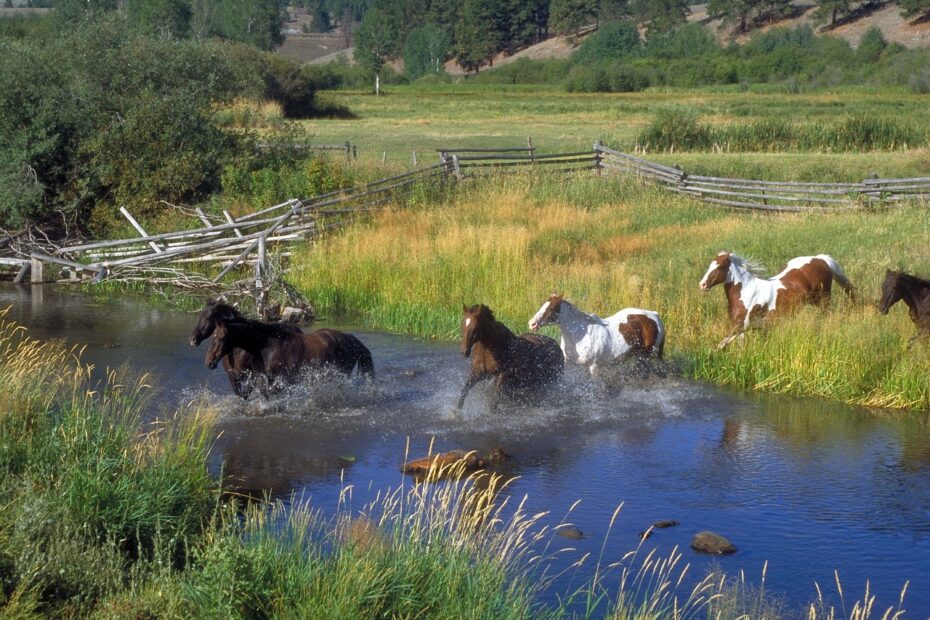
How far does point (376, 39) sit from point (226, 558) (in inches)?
5456

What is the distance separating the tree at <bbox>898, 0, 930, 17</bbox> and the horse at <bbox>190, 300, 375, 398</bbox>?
101838 mm

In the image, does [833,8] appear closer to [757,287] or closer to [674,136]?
[674,136]

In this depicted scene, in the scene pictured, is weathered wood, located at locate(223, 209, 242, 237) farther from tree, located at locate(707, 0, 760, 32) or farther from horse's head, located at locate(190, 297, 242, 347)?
tree, located at locate(707, 0, 760, 32)

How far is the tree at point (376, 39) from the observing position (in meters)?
119

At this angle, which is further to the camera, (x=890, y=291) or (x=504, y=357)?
(x=890, y=291)

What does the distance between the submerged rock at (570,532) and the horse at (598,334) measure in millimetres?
3789

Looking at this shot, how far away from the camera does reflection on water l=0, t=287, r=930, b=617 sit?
8664mm

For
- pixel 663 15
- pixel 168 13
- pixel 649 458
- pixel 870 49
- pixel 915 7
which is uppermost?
pixel 663 15

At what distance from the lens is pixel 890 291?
43.5 ft

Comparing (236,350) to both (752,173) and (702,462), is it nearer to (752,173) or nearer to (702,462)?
(702,462)

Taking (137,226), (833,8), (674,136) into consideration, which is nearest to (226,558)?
(137,226)

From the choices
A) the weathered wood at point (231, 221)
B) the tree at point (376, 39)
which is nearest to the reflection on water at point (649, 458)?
the weathered wood at point (231, 221)

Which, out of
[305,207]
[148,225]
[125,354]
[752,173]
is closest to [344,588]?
[125,354]

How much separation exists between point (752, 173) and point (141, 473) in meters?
25.2
